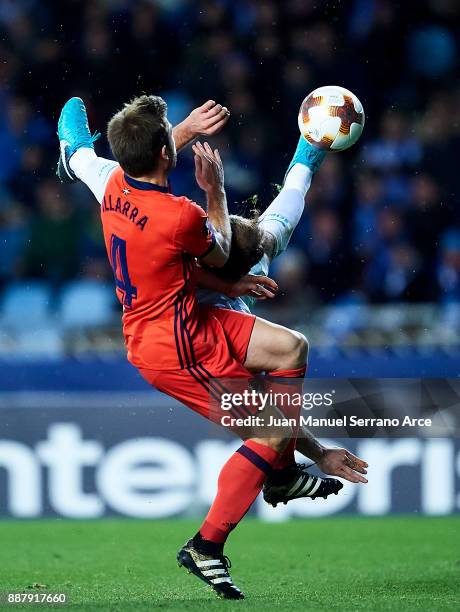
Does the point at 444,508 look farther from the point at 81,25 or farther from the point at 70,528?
the point at 81,25

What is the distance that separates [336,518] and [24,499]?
2.33m

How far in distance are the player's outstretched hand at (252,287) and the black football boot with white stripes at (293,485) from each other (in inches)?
32.0

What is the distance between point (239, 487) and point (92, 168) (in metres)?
1.59

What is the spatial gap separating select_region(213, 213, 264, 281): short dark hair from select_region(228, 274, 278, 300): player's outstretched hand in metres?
0.04

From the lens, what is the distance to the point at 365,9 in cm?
1141

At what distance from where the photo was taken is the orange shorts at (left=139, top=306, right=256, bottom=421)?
5105 mm

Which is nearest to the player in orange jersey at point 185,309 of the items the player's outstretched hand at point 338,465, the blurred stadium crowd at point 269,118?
the player's outstretched hand at point 338,465

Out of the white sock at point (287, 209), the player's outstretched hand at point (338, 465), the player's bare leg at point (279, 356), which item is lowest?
the player's outstretched hand at point (338, 465)

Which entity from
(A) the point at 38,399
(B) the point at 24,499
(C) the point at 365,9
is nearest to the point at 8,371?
(A) the point at 38,399

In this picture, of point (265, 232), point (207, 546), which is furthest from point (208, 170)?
point (207, 546)

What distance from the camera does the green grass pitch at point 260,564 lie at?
5227 mm

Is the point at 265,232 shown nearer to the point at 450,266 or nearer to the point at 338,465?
the point at 338,465

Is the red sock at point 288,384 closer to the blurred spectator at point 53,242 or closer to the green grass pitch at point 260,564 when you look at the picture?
the green grass pitch at point 260,564

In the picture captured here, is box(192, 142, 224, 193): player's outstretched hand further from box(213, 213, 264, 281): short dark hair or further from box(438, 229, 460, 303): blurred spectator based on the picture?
box(438, 229, 460, 303): blurred spectator
